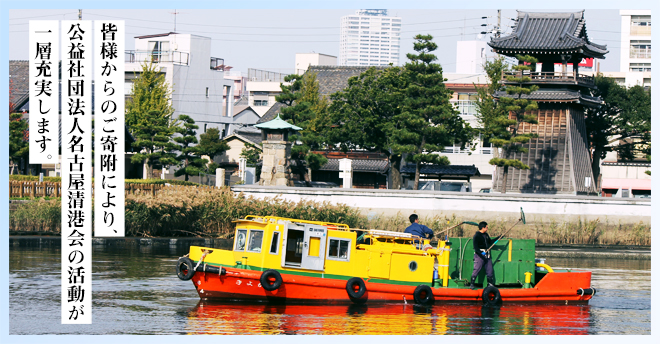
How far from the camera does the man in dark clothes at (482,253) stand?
19.0 m

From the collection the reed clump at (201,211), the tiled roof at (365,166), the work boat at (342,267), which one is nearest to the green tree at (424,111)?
the reed clump at (201,211)

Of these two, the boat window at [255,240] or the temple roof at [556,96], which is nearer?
the boat window at [255,240]

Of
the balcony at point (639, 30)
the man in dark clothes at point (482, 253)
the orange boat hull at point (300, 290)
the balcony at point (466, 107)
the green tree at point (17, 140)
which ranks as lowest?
the orange boat hull at point (300, 290)

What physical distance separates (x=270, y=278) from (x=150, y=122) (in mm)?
28058

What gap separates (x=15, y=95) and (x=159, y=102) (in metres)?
12.5

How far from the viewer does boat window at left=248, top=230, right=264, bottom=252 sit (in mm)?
18297

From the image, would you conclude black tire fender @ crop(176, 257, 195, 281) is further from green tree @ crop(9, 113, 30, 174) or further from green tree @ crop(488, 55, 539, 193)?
green tree @ crop(9, 113, 30, 174)

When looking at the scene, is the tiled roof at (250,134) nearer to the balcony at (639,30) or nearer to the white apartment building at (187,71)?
the white apartment building at (187,71)

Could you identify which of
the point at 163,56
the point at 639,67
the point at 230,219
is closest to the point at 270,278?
the point at 230,219

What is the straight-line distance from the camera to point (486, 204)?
37.6 meters

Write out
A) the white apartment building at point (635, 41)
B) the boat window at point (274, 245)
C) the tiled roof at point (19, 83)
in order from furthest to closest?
the white apartment building at point (635, 41) < the tiled roof at point (19, 83) < the boat window at point (274, 245)

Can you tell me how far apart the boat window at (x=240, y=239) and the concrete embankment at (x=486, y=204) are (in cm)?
1754

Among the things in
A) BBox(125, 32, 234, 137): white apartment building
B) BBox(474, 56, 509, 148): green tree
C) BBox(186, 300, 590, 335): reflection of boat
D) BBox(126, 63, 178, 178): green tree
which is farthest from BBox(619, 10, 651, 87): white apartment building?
BBox(186, 300, 590, 335): reflection of boat

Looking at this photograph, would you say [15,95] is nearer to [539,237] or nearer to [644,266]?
[539,237]
